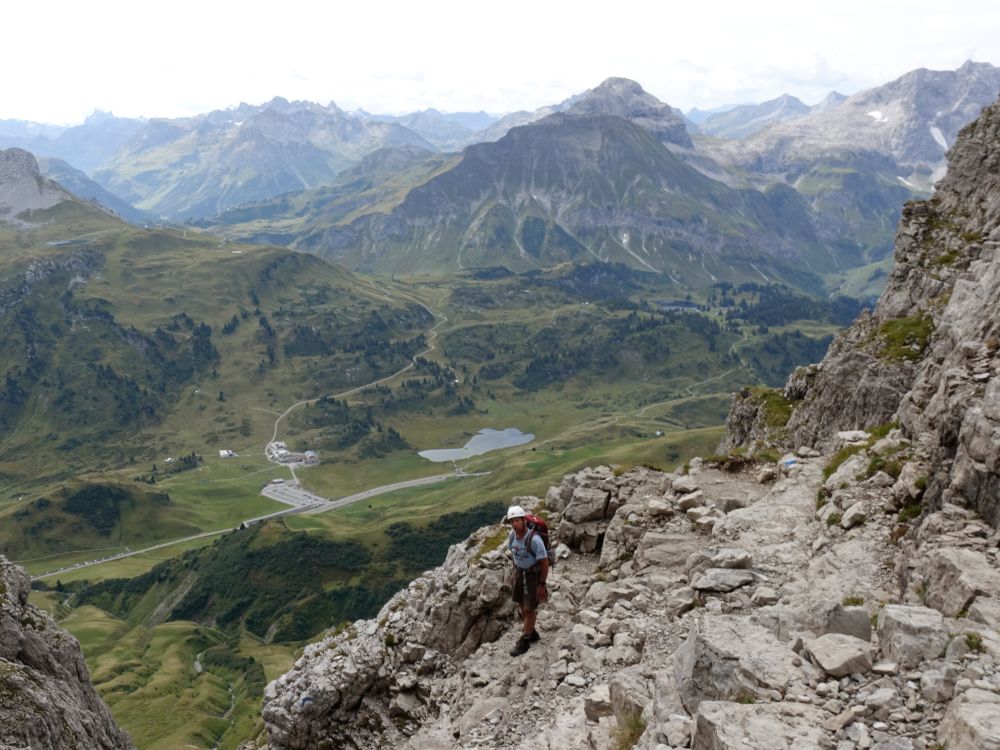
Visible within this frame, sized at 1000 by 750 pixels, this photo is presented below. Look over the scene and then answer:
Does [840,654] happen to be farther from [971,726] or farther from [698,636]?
[971,726]

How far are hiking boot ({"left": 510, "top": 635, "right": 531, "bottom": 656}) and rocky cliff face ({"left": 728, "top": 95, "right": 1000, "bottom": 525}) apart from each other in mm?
15987

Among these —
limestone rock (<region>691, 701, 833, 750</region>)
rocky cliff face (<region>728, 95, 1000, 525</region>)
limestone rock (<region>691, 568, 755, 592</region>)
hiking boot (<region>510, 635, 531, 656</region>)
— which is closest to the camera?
limestone rock (<region>691, 701, 833, 750</region>)

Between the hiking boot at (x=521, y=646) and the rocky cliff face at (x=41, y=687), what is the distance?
32.0m

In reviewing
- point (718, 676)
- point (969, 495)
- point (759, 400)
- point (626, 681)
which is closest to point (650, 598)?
point (626, 681)

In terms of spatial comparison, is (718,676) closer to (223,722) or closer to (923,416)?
(923,416)

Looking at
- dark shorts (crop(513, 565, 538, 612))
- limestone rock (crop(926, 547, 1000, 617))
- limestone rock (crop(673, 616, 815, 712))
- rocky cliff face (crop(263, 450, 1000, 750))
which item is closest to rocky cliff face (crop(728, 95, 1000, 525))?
rocky cliff face (crop(263, 450, 1000, 750))

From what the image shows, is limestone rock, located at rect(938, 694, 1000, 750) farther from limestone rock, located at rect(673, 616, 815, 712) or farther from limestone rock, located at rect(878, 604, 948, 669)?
limestone rock, located at rect(673, 616, 815, 712)

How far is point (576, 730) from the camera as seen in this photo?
21.9 metres

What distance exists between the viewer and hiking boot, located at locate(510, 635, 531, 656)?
29.1m

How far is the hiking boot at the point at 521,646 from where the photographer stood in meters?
29.1

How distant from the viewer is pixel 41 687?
4931cm

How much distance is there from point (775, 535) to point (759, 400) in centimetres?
6108

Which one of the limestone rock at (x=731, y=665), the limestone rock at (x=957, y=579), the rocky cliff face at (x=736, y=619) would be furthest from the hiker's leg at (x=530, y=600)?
the limestone rock at (x=957, y=579)

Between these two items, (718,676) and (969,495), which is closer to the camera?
(718,676)
